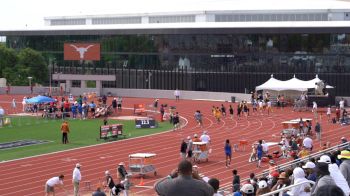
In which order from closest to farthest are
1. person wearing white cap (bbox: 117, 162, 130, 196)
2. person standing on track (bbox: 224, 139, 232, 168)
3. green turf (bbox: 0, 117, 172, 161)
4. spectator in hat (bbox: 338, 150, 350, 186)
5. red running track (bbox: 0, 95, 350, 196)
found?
1. spectator in hat (bbox: 338, 150, 350, 186)
2. person wearing white cap (bbox: 117, 162, 130, 196)
3. red running track (bbox: 0, 95, 350, 196)
4. person standing on track (bbox: 224, 139, 232, 168)
5. green turf (bbox: 0, 117, 172, 161)

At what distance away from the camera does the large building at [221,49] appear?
262ft

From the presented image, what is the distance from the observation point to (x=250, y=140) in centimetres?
4069

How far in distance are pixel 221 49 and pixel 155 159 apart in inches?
2034

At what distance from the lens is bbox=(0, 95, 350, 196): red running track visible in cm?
2839

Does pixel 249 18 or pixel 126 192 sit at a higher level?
pixel 249 18

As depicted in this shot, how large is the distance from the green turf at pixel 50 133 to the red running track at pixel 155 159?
1.31 m

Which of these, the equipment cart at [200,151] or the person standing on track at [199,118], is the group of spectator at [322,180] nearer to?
the equipment cart at [200,151]

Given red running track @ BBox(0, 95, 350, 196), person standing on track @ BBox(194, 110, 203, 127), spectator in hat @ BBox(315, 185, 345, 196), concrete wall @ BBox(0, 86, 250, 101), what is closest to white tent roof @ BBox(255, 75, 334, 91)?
concrete wall @ BBox(0, 86, 250, 101)

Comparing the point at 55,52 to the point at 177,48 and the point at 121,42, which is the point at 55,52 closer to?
the point at 121,42

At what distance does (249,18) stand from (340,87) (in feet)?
66.9

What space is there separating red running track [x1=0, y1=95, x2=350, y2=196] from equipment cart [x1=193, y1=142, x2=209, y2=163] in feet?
1.27

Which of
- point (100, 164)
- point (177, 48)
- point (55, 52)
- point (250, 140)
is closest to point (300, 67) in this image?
point (177, 48)

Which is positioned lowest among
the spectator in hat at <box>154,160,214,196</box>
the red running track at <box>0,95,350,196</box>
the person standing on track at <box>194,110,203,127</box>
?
the red running track at <box>0,95,350,196</box>

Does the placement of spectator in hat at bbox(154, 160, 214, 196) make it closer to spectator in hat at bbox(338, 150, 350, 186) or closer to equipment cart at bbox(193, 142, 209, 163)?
spectator in hat at bbox(338, 150, 350, 186)
